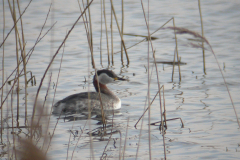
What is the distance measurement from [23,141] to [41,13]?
42.4ft

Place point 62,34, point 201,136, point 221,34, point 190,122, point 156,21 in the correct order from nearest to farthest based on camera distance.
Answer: point 201,136, point 190,122, point 221,34, point 62,34, point 156,21

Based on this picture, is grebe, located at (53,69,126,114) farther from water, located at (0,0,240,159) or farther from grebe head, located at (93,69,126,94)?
grebe head, located at (93,69,126,94)

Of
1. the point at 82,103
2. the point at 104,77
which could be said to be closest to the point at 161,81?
the point at 104,77

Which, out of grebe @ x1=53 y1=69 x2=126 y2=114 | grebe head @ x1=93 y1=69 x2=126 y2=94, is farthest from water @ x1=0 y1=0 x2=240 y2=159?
grebe head @ x1=93 y1=69 x2=126 y2=94

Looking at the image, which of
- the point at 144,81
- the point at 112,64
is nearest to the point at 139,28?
the point at 112,64

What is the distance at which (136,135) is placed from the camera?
464 centimetres

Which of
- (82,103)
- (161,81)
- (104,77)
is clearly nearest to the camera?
(82,103)

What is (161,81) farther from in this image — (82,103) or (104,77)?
(82,103)

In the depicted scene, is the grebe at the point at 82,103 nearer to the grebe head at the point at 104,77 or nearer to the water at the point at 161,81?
the water at the point at 161,81

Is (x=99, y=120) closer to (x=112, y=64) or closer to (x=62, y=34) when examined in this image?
(x=112, y=64)

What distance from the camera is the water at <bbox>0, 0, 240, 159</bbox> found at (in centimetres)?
421

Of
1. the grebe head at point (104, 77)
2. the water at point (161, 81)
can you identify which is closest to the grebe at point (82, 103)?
the water at point (161, 81)

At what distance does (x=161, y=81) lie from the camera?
758cm

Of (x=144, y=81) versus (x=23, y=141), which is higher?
(x=23, y=141)
